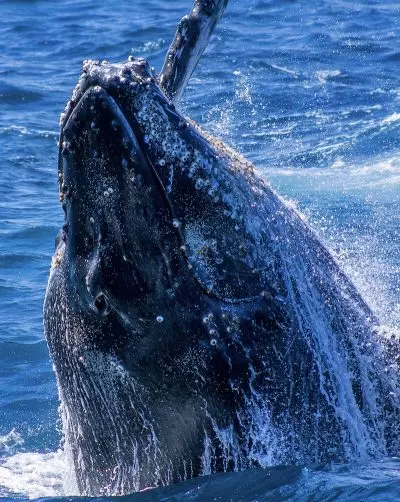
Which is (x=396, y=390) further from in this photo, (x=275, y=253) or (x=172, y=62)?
(x=172, y=62)

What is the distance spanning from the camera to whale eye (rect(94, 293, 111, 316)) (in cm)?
728

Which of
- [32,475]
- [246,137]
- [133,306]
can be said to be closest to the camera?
[133,306]

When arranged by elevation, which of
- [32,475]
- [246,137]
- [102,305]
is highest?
[246,137]

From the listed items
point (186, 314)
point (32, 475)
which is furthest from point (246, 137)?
point (186, 314)

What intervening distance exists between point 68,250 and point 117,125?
1.07 m

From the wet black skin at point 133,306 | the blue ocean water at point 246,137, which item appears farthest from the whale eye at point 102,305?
the blue ocean water at point 246,137

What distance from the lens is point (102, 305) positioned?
7316mm

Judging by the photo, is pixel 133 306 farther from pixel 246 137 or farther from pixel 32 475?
pixel 246 137

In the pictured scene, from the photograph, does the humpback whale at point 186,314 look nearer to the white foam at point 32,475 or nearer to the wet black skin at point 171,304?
the wet black skin at point 171,304

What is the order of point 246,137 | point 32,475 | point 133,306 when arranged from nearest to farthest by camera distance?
point 133,306, point 32,475, point 246,137

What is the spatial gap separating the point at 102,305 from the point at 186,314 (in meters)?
0.60

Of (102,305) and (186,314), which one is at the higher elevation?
(102,305)

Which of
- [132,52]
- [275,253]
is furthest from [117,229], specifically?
[132,52]

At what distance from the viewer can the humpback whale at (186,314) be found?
712 cm
